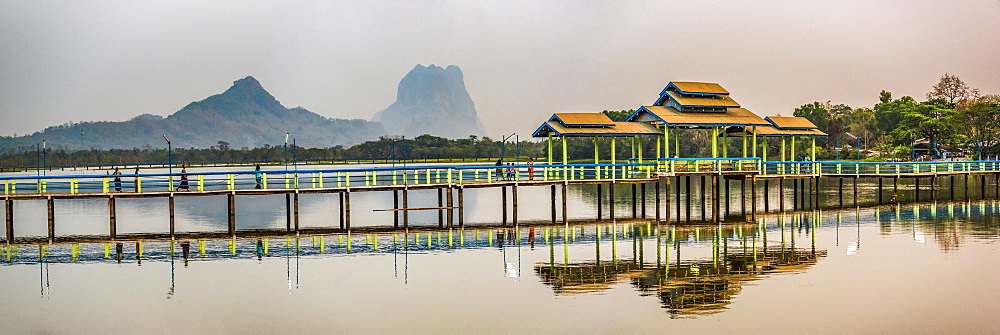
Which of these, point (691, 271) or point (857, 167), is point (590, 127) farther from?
point (857, 167)

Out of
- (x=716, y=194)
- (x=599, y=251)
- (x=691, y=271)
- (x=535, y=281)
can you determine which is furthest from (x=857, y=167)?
(x=535, y=281)

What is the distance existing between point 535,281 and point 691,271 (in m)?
4.89

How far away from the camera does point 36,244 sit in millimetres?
35781

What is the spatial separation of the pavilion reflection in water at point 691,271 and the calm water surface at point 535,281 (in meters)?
0.08

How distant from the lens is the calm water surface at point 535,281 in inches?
859

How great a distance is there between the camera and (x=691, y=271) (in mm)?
27719

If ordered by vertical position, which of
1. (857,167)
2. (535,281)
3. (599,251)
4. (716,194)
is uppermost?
(857,167)

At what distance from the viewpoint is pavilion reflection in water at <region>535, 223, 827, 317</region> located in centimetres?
2395

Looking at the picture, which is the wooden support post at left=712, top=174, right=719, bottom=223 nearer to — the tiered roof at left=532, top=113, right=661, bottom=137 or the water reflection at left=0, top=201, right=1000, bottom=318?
the water reflection at left=0, top=201, right=1000, bottom=318

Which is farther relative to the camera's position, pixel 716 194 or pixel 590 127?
pixel 590 127

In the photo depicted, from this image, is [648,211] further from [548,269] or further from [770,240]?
[548,269]

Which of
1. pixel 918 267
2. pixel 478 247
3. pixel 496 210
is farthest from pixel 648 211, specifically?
pixel 918 267

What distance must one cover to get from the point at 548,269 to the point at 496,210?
27.2 metres

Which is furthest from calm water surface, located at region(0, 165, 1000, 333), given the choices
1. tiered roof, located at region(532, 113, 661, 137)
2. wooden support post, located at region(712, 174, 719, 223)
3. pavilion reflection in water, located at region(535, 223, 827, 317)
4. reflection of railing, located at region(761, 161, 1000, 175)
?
reflection of railing, located at region(761, 161, 1000, 175)
